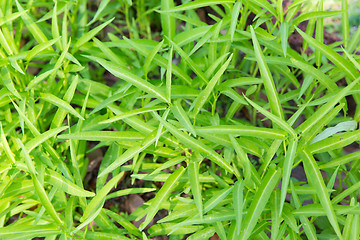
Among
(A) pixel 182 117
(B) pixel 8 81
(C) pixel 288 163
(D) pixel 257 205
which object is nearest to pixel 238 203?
(D) pixel 257 205

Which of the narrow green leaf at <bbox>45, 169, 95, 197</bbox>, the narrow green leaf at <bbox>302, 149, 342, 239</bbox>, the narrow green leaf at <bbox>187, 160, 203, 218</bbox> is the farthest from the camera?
the narrow green leaf at <bbox>45, 169, 95, 197</bbox>

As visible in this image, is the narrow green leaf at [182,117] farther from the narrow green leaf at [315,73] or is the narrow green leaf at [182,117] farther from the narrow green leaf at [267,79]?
the narrow green leaf at [315,73]

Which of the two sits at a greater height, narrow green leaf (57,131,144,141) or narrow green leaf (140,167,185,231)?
narrow green leaf (57,131,144,141)

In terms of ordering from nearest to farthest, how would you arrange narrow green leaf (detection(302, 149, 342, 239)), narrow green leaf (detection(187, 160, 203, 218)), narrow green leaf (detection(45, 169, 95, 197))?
1. narrow green leaf (detection(302, 149, 342, 239))
2. narrow green leaf (detection(187, 160, 203, 218))
3. narrow green leaf (detection(45, 169, 95, 197))

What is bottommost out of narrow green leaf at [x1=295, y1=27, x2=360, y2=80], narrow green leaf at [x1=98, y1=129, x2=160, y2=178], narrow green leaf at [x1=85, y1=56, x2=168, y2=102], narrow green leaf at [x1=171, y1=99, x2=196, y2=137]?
narrow green leaf at [x1=98, y1=129, x2=160, y2=178]

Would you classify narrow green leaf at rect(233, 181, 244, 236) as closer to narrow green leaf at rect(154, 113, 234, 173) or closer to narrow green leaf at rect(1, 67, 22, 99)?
narrow green leaf at rect(154, 113, 234, 173)

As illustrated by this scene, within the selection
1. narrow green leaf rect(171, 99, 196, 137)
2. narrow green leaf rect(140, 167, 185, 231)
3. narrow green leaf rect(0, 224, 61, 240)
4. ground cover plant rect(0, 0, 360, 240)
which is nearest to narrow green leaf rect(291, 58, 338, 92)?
ground cover plant rect(0, 0, 360, 240)

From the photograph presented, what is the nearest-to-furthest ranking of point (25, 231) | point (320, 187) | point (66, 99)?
point (320, 187) < point (25, 231) < point (66, 99)

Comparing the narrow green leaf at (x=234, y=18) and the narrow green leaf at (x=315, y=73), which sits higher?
the narrow green leaf at (x=234, y=18)

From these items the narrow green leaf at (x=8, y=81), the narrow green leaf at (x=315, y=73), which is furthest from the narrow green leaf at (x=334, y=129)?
the narrow green leaf at (x=8, y=81)

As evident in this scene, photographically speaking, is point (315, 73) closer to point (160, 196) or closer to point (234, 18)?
point (234, 18)

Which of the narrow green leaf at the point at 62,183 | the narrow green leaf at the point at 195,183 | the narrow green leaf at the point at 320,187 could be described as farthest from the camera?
the narrow green leaf at the point at 62,183
